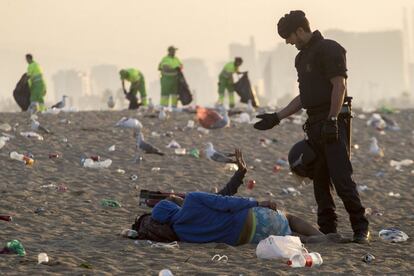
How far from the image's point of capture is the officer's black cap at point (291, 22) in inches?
237

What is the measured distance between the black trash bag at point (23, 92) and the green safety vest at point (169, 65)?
2.79 metres

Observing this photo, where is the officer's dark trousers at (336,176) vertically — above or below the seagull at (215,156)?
above

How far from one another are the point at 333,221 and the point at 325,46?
1311 millimetres

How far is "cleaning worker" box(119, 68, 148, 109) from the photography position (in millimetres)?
17891

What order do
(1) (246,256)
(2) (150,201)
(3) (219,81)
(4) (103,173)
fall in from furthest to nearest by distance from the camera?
(3) (219,81) → (4) (103,173) → (2) (150,201) → (1) (246,256)

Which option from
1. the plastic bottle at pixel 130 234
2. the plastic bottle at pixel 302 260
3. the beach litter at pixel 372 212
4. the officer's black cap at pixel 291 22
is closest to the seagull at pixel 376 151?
the beach litter at pixel 372 212

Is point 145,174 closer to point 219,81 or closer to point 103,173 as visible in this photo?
point 103,173

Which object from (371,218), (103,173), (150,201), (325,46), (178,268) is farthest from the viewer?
(103,173)

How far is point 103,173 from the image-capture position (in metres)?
9.91

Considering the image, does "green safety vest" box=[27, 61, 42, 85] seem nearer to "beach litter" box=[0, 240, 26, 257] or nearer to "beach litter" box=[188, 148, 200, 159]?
"beach litter" box=[188, 148, 200, 159]

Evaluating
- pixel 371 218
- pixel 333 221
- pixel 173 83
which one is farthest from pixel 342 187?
pixel 173 83

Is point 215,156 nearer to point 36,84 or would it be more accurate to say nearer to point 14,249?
point 14,249

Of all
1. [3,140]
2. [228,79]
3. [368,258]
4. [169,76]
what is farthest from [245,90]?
[368,258]

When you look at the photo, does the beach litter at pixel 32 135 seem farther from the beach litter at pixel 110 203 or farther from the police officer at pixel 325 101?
the police officer at pixel 325 101
